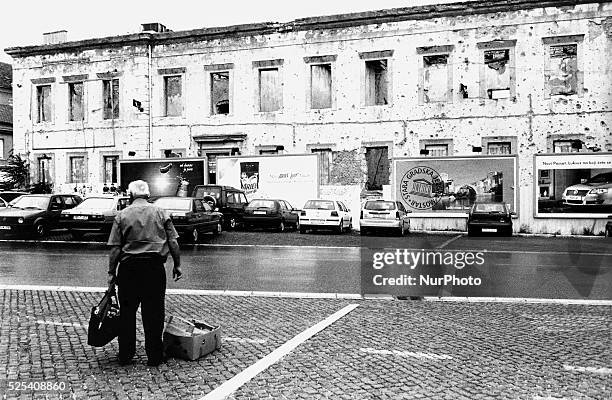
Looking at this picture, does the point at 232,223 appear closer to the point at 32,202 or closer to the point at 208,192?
the point at 208,192

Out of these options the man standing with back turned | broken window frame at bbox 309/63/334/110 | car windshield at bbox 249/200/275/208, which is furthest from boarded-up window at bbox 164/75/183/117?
the man standing with back turned

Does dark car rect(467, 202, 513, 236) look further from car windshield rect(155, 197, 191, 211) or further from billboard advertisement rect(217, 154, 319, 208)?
car windshield rect(155, 197, 191, 211)

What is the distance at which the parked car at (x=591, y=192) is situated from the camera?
26969 millimetres

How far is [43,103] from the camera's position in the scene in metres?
38.2

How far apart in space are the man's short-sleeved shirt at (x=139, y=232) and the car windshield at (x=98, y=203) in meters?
16.8

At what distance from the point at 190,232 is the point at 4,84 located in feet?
114

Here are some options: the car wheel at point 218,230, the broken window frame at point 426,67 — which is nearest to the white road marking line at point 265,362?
the car wheel at point 218,230

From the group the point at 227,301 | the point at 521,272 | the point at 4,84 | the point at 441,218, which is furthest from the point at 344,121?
the point at 4,84

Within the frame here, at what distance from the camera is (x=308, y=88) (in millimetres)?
32781

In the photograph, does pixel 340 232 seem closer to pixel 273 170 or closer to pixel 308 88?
pixel 273 170

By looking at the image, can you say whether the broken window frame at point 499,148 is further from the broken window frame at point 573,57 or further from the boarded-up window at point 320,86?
the boarded-up window at point 320,86

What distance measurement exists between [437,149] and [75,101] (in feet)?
66.9

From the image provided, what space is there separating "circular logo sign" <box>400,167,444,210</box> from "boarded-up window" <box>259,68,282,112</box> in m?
7.90

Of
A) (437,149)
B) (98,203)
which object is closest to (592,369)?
(98,203)
